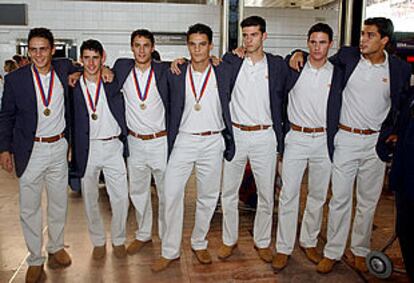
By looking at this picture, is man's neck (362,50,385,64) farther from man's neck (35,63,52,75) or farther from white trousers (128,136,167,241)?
man's neck (35,63,52,75)

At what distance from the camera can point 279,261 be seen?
3.42 meters

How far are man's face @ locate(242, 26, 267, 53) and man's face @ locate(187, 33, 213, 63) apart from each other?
0.96 ft

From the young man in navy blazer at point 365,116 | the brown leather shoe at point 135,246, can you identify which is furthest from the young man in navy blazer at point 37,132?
the young man in navy blazer at point 365,116

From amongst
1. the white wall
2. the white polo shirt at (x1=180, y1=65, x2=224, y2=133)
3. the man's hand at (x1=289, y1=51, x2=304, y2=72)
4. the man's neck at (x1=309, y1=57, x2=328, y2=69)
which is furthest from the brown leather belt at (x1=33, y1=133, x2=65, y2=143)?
the white wall

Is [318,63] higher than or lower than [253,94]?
higher

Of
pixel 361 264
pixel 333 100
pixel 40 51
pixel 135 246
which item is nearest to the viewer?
pixel 40 51

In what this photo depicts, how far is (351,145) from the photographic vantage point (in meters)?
3.18

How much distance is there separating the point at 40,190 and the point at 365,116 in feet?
7.86

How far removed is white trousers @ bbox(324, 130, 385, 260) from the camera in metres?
→ 3.18

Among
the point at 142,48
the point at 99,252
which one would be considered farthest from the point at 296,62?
the point at 99,252

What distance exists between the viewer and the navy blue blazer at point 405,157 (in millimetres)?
2561

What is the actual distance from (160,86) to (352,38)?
3.91 meters

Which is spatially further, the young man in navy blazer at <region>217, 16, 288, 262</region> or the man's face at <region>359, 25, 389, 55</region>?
the young man in navy blazer at <region>217, 16, 288, 262</region>

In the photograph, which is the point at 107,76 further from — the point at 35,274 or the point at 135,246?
the point at 35,274
